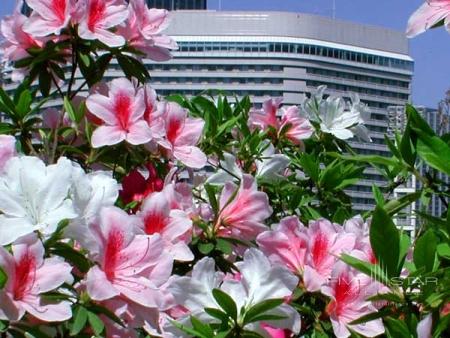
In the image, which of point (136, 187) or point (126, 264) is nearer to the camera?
point (126, 264)

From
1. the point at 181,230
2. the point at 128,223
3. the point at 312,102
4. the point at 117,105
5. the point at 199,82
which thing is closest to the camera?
the point at 128,223

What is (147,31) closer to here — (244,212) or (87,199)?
(244,212)

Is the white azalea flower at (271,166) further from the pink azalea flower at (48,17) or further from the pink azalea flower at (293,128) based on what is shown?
the pink azalea flower at (48,17)

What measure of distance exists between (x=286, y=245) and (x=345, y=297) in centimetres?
10

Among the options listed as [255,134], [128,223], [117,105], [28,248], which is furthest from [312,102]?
[28,248]

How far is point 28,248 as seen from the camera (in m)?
0.92

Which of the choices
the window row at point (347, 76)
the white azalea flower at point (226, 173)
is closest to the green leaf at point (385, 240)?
the white azalea flower at point (226, 173)

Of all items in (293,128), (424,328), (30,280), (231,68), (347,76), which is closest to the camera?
(424,328)

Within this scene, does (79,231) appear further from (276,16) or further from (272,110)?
(276,16)

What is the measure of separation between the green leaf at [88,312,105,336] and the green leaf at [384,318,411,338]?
303 mm

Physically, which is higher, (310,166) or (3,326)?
(310,166)

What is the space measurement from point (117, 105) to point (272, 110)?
82 cm

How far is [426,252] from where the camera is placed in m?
0.85

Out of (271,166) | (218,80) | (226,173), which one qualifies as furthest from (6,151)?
(218,80)
